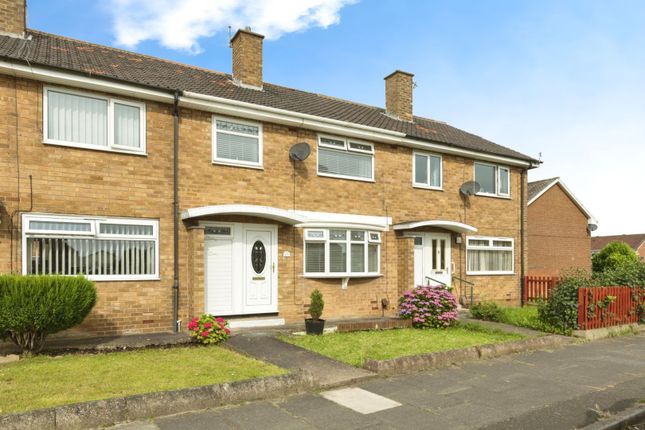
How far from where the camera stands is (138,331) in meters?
9.69

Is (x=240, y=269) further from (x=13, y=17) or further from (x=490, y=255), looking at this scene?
(x=490, y=255)

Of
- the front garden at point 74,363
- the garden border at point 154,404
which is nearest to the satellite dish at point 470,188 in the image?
the front garden at point 74,363

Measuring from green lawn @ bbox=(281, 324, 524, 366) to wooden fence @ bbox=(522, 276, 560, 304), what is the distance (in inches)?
238

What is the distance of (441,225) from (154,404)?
10364mm

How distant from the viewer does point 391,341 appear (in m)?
9.43

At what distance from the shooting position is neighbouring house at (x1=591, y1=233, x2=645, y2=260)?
58719 millimetres

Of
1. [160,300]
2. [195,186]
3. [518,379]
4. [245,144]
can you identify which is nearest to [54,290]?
[160,300]

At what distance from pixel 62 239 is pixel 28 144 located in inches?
70.4

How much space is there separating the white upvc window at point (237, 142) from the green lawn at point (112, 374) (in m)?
4.62

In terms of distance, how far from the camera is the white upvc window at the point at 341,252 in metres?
12.2

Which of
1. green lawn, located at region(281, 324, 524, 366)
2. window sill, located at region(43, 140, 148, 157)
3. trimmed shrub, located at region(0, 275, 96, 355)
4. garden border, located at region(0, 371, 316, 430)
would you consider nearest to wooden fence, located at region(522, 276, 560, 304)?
green lawn, located at region(281, 324, 524, 366)

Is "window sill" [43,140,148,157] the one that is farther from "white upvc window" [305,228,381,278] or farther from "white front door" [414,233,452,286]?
"white front door" [414,233,452,286]

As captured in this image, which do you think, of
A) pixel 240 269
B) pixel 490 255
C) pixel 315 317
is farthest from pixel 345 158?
pixel 490 255

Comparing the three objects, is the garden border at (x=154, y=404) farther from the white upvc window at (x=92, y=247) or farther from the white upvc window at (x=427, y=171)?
the white upvc window at (x=427, y=171)
